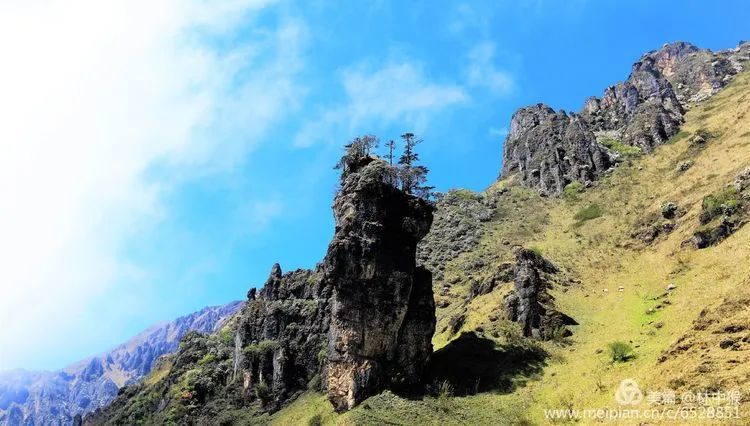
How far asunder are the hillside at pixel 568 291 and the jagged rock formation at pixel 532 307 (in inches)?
7.7

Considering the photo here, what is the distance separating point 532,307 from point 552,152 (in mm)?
78560

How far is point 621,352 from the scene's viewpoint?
52.2m

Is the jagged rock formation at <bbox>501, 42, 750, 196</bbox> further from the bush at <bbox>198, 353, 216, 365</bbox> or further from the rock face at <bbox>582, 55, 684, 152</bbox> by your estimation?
the bush at <bbox>198, 353, 216, 365</bbox>

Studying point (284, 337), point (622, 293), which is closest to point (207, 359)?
point (284, 337)

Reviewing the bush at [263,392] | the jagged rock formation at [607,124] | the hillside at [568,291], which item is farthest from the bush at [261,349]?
the jagged rock formation at [607,124]

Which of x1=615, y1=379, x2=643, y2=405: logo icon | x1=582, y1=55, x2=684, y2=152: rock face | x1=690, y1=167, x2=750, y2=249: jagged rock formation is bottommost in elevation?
x1=615, y1=379, x2=643, y2=405: logo icon

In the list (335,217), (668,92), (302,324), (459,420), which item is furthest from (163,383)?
(668,92)

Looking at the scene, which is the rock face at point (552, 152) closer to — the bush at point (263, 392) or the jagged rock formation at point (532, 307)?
the jagged rock formation at point (532, 307)

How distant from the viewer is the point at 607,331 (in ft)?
204

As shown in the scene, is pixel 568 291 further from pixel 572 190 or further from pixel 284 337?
pixel 572 190

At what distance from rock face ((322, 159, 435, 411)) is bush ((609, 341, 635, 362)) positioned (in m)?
20.3

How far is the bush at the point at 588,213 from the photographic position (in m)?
105

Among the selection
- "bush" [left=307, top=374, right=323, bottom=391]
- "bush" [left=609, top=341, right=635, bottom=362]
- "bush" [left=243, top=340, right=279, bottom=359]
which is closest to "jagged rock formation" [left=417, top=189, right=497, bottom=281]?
"bush" [left=243, top=340, right=279, bottom=359]

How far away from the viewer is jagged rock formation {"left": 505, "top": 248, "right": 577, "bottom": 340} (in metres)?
66.9
